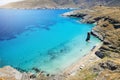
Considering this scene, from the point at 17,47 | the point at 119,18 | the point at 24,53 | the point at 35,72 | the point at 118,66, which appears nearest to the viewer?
the point at 118,66

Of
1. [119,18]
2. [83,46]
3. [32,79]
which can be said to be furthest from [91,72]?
[119,18]

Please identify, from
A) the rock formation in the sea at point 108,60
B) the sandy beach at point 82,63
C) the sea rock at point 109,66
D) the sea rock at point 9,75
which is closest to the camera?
the rock formation in the sea at point 108,60

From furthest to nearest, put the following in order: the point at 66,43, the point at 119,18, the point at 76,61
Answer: the point at 119,18 < the point at 66,43 < the point at 76,61

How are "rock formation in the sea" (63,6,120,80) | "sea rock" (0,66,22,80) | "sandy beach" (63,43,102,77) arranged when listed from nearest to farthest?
"rock formation in the sea" (63,6,120,80) < "sea rock" (0,66,22,80) < "sandy beach" (63,43,102,77)

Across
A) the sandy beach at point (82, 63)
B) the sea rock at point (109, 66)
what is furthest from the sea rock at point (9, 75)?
the sea rock at point (109, 66)

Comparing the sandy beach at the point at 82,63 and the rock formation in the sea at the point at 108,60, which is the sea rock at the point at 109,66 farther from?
the sandy beach at the point at 82,63

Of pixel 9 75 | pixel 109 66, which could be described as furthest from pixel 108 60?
pixel 9 75

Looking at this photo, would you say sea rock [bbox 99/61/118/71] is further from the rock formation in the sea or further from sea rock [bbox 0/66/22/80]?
sea rock [bbox 0/66/22/80]

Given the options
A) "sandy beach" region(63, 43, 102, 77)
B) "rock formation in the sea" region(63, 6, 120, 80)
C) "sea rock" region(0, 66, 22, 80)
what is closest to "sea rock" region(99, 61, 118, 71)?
"rock formation in the sea" region(63, 6, 120, 80)

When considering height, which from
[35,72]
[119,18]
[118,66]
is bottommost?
[35,72]

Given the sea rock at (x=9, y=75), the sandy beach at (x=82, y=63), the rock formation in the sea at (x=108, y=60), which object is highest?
the rock formation in the sea at (x=108, y=60)

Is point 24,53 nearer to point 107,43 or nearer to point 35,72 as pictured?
point 35,72
